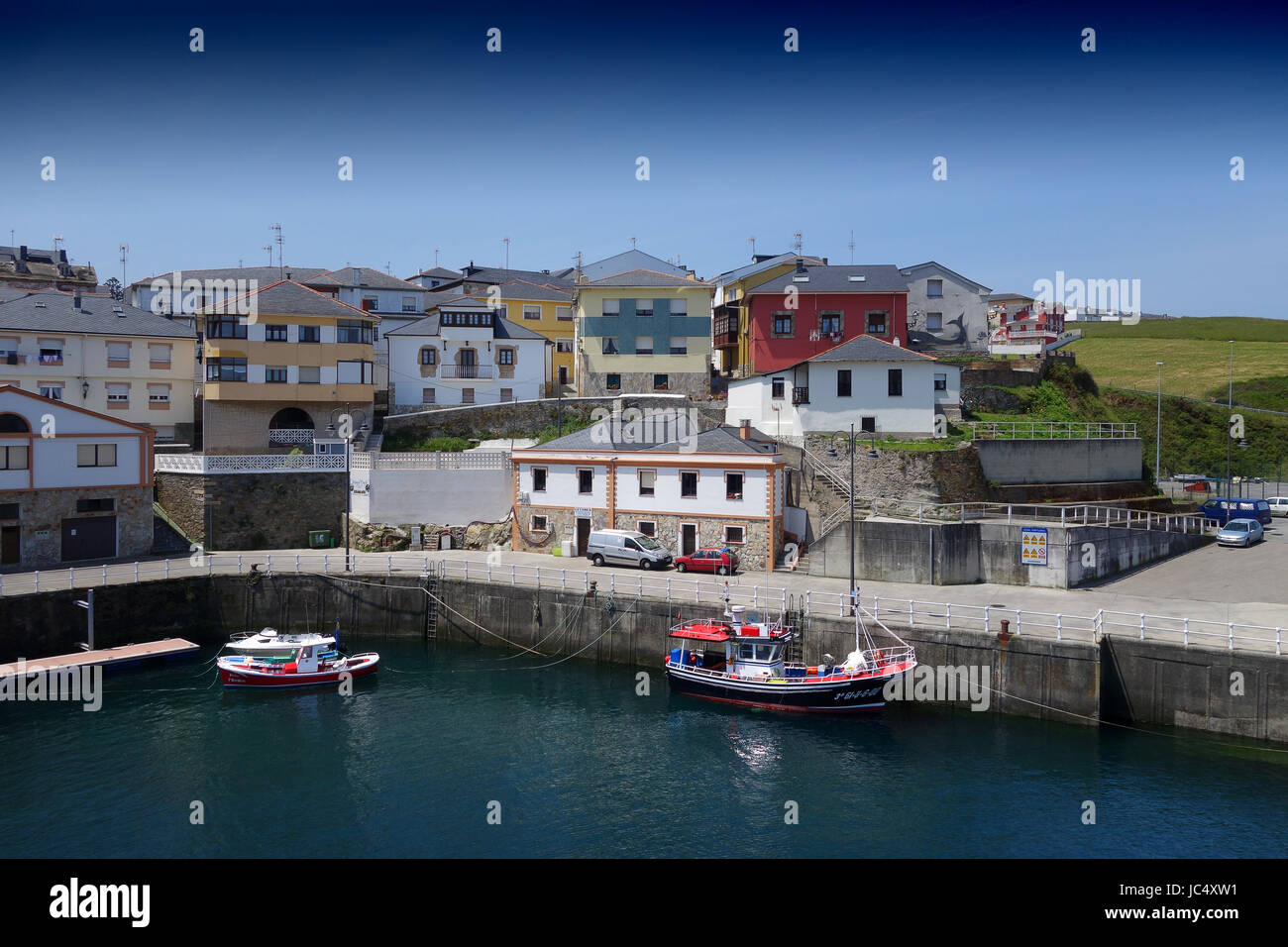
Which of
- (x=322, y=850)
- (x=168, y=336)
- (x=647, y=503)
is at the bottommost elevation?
(x=322, y=850)

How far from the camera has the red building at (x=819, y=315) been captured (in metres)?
57.0

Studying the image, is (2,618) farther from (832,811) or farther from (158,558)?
(832,811)

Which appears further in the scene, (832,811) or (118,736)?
(118,736)

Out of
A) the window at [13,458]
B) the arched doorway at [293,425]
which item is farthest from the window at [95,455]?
the arched doorway at [293,425]

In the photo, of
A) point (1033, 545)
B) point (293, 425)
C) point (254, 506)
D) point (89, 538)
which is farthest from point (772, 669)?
point (293, 425)

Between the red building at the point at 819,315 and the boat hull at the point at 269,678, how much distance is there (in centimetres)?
3249

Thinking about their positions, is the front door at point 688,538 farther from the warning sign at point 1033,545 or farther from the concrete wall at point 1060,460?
the concrete wall at point 1060,460

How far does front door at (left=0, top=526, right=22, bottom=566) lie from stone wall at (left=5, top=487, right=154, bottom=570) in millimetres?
150

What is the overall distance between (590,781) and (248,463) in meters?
30.1

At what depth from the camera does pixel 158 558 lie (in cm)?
4569

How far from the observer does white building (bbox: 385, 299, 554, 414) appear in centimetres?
6194

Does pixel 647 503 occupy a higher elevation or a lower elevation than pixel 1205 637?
higher
